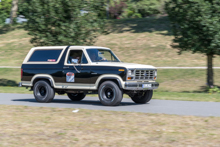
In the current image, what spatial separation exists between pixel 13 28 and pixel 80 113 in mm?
47800

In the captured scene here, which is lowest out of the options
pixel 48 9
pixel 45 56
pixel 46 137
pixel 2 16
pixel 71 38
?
pixel 46 137

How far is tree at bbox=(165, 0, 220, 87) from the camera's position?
18.0 meters

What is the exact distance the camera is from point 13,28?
54938mm

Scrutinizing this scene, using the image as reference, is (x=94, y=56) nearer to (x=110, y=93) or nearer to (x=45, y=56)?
(x=110, y=93)

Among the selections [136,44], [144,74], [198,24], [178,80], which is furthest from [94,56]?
[136,44]

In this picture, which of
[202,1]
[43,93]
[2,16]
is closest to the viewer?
[43,93]

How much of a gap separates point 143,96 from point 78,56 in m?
2.72

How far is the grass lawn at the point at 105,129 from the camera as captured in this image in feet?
21.5

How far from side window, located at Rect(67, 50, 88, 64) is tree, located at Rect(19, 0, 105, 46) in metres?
7.11

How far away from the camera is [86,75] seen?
12195 mm

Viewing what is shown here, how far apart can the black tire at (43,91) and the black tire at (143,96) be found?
9.86ft

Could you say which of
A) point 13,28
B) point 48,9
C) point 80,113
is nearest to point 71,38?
point 48,9

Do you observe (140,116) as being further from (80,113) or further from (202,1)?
(202,1)

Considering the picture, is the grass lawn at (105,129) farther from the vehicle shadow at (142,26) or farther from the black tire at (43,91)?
the vehicle shadow at (142,26)
